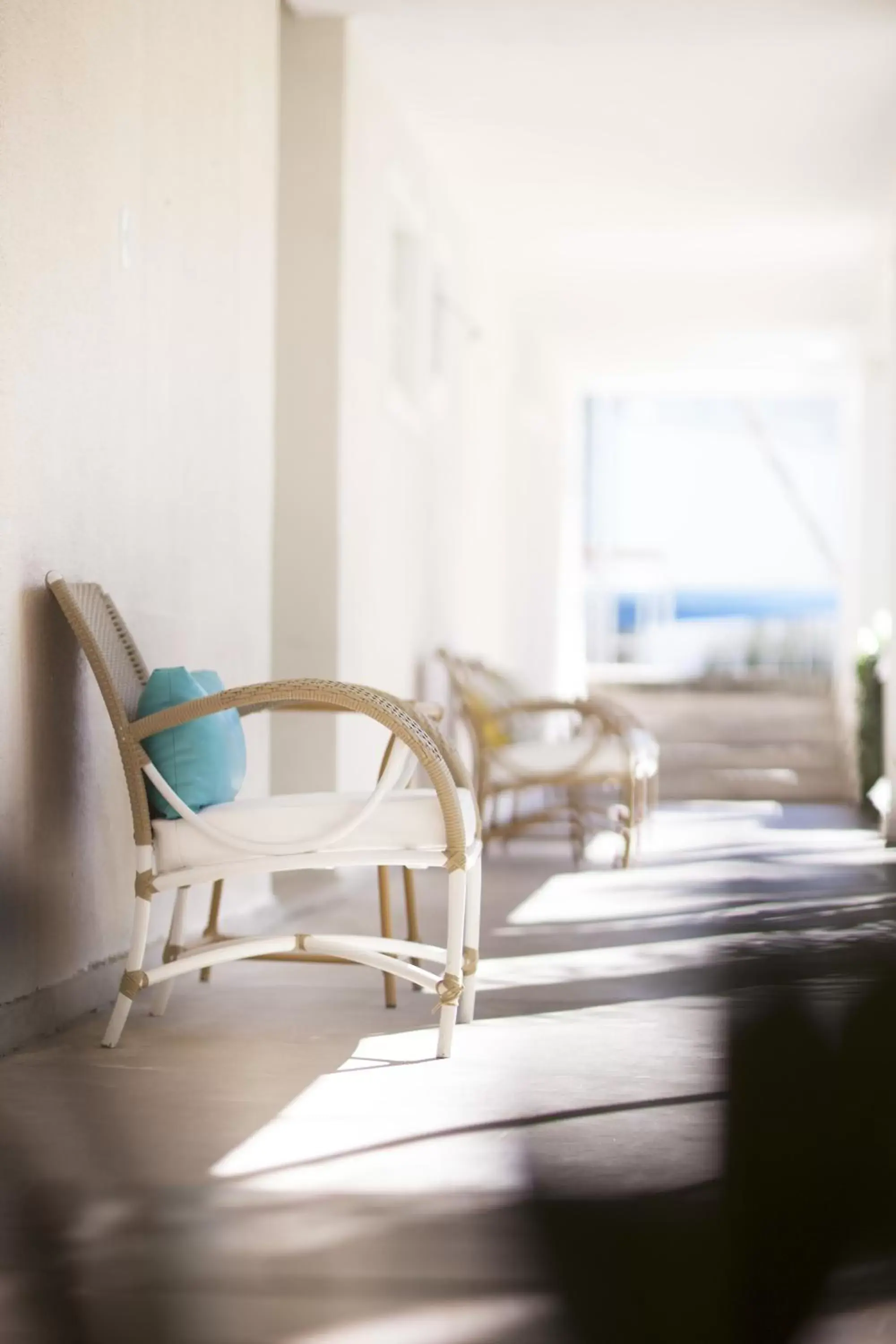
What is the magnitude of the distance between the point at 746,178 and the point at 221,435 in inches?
153

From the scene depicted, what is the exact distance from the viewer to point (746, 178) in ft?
24.2

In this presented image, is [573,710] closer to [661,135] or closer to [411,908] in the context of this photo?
[661,135]

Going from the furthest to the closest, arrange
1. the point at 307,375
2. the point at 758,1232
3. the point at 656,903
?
the point at 307,375 < the point at 656,903 < the point at 758,1232

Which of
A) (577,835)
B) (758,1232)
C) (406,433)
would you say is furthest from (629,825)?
(758,1232)

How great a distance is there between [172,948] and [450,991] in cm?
68

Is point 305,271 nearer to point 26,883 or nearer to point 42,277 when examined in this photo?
point 42,277

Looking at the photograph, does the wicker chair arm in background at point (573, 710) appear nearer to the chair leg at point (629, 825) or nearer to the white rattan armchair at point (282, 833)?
the chair leg at point (629, 825)

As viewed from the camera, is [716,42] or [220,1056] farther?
[716,42]

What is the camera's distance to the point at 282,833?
3.02 m

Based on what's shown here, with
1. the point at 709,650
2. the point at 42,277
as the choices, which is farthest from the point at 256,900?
the point at 709,650

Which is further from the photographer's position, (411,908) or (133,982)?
(411,908)

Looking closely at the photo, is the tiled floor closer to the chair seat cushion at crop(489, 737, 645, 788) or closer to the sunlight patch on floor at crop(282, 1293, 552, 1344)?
the sunlight patch on floor at crop(282, 1293, 552, 1344)

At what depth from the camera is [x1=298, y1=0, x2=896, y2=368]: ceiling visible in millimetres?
5551

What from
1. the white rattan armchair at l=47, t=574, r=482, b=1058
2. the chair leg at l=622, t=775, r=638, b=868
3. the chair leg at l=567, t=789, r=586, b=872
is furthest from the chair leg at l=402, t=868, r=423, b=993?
the chair leg at l=567, t=789, r=586, b=872
